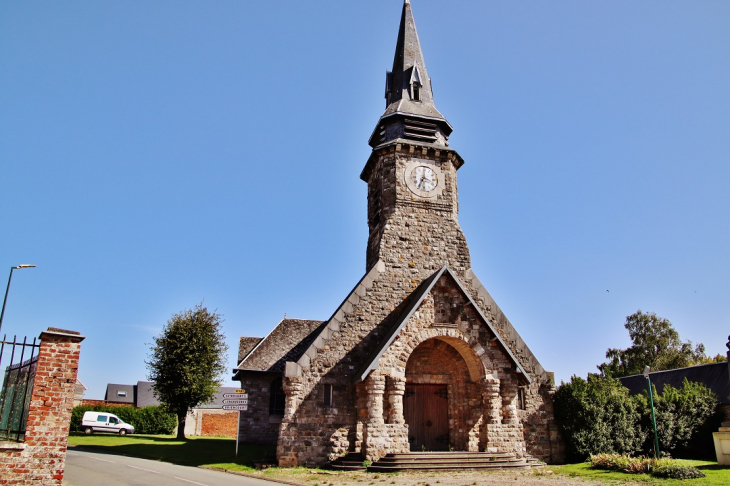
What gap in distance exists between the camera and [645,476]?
13.8m

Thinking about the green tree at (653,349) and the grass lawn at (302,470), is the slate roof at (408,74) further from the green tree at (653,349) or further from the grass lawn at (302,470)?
the green tree at (653,349)

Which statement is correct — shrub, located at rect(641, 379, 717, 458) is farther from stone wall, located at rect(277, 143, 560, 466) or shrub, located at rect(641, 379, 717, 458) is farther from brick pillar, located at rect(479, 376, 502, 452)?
brick pillar, located at rect(479, 376, 502, 452)

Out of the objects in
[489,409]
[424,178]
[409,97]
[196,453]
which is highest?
[409,97]

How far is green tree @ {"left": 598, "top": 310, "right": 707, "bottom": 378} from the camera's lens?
1652 inches

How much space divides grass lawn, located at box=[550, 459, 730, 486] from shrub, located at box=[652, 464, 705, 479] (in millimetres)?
219

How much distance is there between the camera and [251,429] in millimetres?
24203

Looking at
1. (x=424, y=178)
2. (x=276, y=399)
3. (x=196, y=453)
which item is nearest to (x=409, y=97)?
(x=424, y=178)

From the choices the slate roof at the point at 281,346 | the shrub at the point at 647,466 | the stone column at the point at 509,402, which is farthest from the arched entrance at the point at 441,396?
the slate roof at the point at 281,346

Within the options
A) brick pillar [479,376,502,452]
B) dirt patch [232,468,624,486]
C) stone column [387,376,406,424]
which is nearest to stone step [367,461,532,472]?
dirt patch [232,468,624,486]

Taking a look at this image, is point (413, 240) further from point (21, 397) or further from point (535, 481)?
point (21, 397)

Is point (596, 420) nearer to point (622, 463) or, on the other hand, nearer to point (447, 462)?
point (622, 463)

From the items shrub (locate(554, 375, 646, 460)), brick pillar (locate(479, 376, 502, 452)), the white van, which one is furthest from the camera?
the white van

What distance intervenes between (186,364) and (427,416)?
15.5m

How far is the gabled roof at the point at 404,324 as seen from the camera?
16500mm
